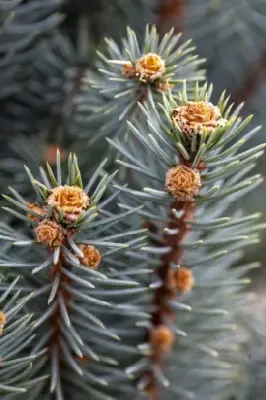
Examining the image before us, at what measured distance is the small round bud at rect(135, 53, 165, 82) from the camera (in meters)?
0.39

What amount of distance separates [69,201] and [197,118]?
8 cm

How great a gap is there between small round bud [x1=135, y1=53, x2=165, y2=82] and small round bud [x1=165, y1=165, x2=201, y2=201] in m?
0.07

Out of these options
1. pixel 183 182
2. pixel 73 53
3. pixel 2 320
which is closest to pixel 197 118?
pixel 183 182

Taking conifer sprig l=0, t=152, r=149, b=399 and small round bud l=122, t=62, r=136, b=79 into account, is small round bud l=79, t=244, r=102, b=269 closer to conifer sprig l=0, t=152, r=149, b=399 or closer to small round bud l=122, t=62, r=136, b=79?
conifer sprig l=0, t=152, r=149, b=399

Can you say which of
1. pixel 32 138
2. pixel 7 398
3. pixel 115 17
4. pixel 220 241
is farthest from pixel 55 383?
pixel 115 17

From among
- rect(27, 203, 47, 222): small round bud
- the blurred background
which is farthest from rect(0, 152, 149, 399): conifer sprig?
the blurred background

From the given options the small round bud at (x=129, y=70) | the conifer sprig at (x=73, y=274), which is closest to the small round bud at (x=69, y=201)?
the conifer sprig at (x=73, y=274)

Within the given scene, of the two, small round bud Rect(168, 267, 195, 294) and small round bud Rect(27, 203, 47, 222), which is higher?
small round bud Rect(27, 203, 47, 222)

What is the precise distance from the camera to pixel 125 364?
1.49ft

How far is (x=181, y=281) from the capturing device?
410 mm

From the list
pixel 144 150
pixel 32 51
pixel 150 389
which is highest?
pixel 32 51

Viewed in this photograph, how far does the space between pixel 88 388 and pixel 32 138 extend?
0.73 feet

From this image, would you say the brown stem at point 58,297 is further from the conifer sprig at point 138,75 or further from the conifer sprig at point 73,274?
the conifer sprig at point 138,75

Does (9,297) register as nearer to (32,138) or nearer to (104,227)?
(104,227)
